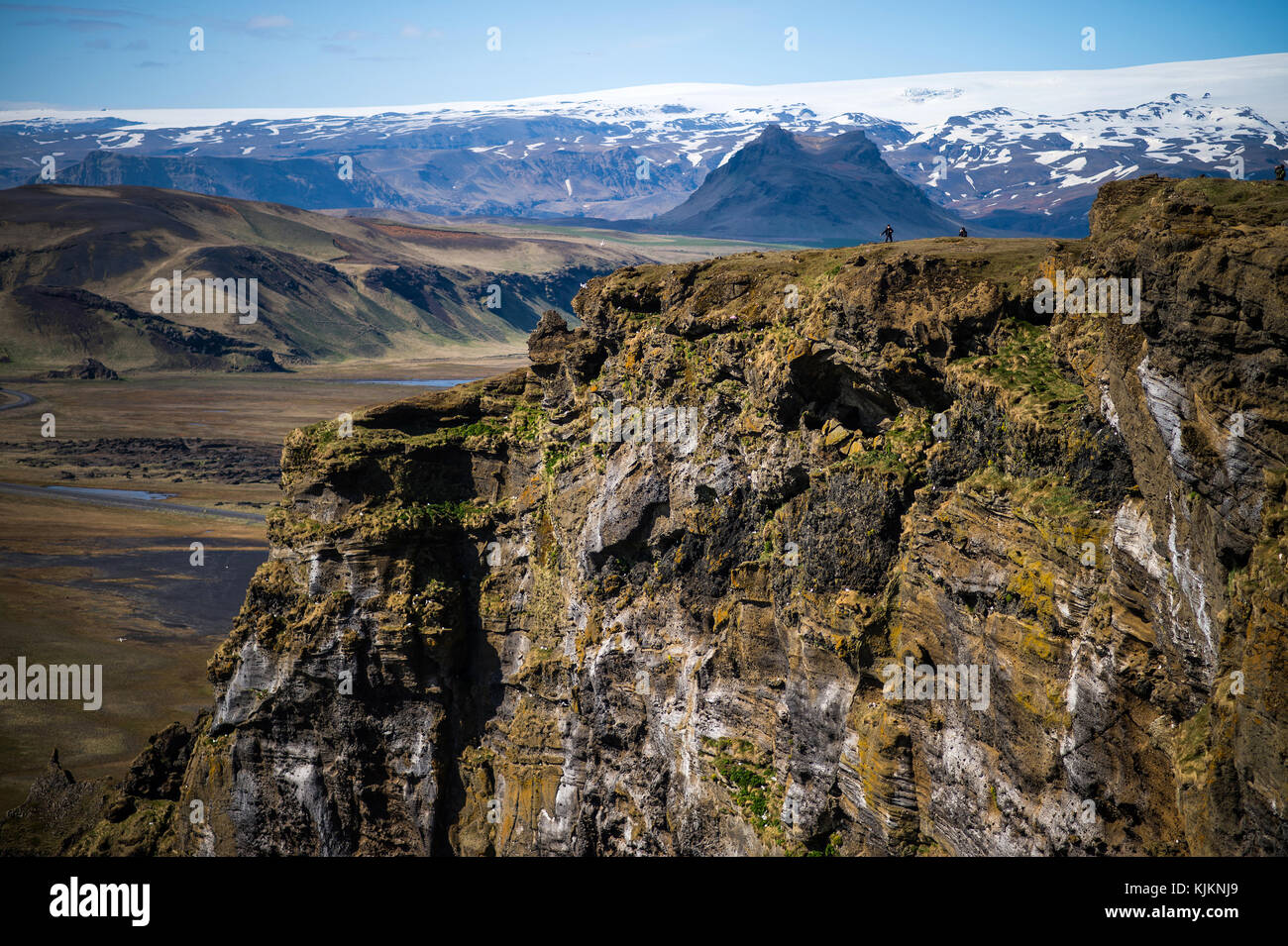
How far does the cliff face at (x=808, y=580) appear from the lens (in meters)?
19.0

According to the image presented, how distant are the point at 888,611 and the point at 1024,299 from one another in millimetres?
9089

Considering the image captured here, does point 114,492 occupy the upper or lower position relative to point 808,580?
lower

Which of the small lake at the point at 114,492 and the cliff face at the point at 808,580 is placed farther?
the small lake at the point at 114,492

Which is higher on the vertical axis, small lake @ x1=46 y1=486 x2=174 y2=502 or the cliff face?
the cliff face

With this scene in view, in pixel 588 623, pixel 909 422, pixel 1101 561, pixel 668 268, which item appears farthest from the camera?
pixel 668 268

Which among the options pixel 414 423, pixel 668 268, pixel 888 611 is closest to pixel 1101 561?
pixel 888 611

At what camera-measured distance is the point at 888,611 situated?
2839cm

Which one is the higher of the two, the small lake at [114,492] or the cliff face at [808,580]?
the cliff face at [808,580]

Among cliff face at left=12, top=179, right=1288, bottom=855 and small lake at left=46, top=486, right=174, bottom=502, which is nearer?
cliff face at left=12, top=179, right=1288, bottom=855

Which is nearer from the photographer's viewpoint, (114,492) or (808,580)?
(808,580)

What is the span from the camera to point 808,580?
30891 millimetres

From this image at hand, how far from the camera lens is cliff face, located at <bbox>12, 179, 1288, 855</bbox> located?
19031mm
